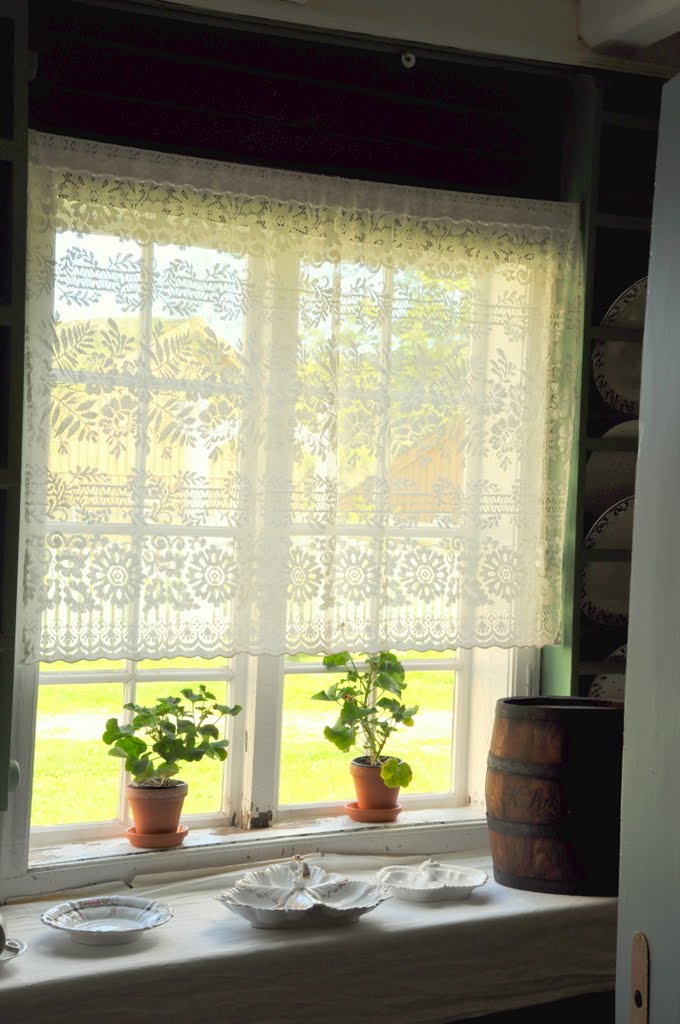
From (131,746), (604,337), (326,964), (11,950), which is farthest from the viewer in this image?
(604,337)

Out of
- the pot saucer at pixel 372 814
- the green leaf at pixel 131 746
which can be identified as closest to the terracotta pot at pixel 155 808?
Answer: the green leaf at pixel 131 746

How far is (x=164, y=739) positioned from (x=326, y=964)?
686mm

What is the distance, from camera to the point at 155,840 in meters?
2.72

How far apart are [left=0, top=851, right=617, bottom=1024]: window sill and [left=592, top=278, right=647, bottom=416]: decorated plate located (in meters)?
1.37

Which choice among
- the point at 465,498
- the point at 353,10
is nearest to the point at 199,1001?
the point at 465,498

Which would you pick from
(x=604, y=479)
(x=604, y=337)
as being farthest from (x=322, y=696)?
(x=604, y=337)

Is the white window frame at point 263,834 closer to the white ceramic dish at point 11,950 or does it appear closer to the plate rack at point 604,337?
the plate rack at point 604,337

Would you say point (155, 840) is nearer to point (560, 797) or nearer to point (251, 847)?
point (251, 847)

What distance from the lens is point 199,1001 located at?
2.22 meters

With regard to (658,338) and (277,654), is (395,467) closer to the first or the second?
(277,654)

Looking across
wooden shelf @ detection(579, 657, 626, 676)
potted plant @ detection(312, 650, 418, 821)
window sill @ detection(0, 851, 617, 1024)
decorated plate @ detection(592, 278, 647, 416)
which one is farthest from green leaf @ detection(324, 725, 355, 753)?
A: decorated plate @ detection(592, 278, 647, 416)

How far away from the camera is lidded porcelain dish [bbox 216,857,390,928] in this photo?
7.81 ft

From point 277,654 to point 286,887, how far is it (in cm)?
56

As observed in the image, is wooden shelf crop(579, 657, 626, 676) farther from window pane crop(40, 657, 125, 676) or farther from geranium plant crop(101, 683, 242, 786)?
window pane crop(40, 657, 125, 676)
